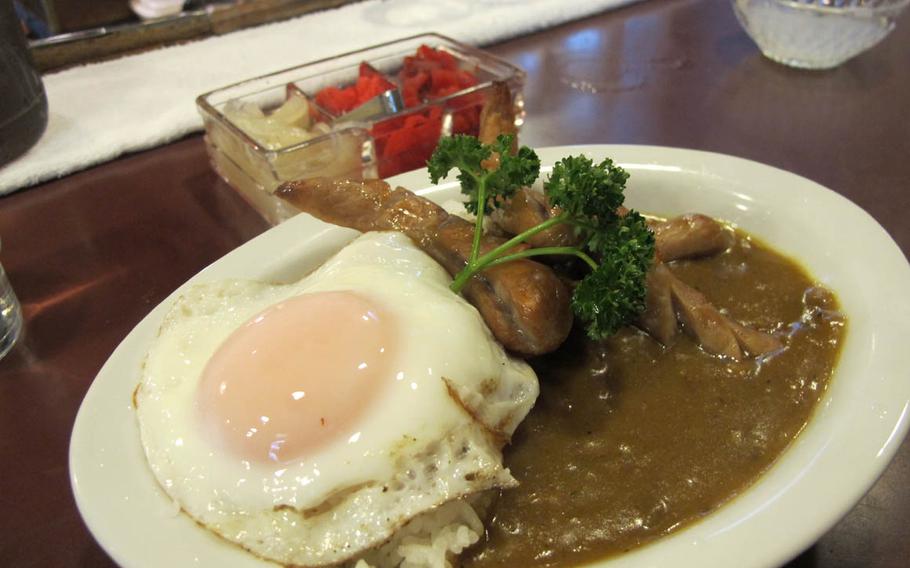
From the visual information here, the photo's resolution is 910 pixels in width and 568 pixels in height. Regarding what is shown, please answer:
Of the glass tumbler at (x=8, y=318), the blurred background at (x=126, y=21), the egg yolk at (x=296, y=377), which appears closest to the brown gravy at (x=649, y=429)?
the egg yolk at (x=296, y=377)

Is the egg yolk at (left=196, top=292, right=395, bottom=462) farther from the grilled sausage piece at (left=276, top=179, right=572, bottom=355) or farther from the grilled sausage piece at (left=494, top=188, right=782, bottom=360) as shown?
the grilled sausage piece at (left=494, top=188, right=782, bottom=360)

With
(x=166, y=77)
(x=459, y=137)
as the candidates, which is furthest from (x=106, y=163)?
(x=459, y=137)

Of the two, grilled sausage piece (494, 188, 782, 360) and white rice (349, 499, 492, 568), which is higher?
grilled sausage piece (494, 188, 782, 360)

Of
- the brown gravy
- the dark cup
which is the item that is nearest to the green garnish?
the brown gravy

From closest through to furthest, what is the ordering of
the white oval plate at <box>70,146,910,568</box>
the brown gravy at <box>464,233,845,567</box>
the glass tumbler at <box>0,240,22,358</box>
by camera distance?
the white oval plate at <box>70,146,910,568</box> → the brown gravy at <box>464,233,845,567</box> → the glass tumbler at <box>0,240,22,358</box>

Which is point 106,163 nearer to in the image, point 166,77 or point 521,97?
point 166,77

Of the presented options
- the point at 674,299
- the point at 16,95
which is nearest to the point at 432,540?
the point at 674,299

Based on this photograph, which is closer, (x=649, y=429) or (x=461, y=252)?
(x=649, y=429)

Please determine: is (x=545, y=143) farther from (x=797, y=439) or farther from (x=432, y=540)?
(x=432, y=540)

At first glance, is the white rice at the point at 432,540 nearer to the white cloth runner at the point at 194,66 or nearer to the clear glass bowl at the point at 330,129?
the clear glass bowl at the point at 330,129
